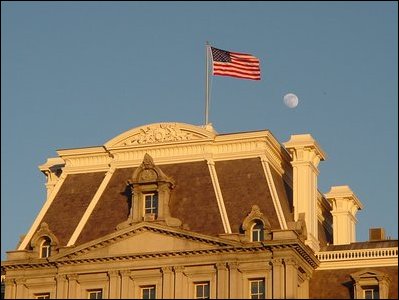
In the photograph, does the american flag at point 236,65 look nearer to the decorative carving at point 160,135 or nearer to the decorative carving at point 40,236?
the decorative carving at point 160,135

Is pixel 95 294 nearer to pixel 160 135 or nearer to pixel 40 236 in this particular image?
pixel 40 236

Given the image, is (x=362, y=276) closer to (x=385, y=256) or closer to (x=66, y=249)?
(x=385, y=256)

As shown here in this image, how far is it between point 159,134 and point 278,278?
14783 millimetres

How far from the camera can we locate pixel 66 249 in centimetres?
10388

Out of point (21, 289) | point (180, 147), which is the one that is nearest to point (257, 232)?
point (180, 147)

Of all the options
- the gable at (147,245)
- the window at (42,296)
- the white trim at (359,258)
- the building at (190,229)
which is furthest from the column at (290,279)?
the window at (42,296)

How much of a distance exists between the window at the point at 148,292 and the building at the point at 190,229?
6 centimetres

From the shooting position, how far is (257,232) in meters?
101

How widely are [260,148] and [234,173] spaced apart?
2.43 meters

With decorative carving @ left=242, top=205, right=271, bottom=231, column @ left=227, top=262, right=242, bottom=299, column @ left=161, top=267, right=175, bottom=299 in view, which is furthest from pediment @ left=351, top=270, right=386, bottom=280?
column @ left=161, top=267, right=175, bottom=299

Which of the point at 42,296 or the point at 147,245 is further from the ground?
the point at 147,245

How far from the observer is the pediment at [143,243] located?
10125 cm

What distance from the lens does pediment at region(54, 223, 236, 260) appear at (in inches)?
3986

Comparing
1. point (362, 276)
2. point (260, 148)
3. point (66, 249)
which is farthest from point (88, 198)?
point (362, 276)
